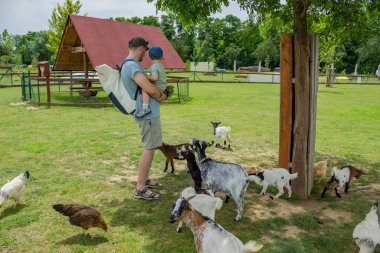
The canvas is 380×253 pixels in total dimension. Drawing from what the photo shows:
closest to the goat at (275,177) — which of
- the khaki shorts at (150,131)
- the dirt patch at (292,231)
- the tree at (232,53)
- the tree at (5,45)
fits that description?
the dirt patch at (292,231)

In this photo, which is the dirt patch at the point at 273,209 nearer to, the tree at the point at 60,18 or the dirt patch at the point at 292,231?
the dirt patch at the point at 292,231

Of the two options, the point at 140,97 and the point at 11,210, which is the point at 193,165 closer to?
the point at 140,97

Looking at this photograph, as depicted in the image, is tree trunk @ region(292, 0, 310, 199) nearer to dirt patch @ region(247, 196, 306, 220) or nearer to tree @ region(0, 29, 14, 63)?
dirt patch @ region(247, 196, 306, 220)

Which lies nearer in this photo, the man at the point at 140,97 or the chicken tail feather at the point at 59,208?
the chicken tail feather at the point at 59,208

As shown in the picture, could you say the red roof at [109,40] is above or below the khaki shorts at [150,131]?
above

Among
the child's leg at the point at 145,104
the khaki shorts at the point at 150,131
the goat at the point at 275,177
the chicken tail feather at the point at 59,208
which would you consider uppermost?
the child's leg at the point at 145,104

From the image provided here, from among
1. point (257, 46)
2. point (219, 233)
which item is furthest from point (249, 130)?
point (257, 46)

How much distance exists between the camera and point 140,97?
16.8ft

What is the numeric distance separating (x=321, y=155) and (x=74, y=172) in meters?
5.69

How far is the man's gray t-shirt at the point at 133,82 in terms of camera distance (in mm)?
4992

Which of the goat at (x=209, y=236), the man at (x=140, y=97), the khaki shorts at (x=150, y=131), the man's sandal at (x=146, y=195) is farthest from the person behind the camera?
the man's sandal at (x=146, y=195)

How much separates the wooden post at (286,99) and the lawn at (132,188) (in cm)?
78

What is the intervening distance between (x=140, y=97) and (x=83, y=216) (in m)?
1.86

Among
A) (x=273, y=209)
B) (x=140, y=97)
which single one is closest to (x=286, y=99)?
(x=273, y=209)
